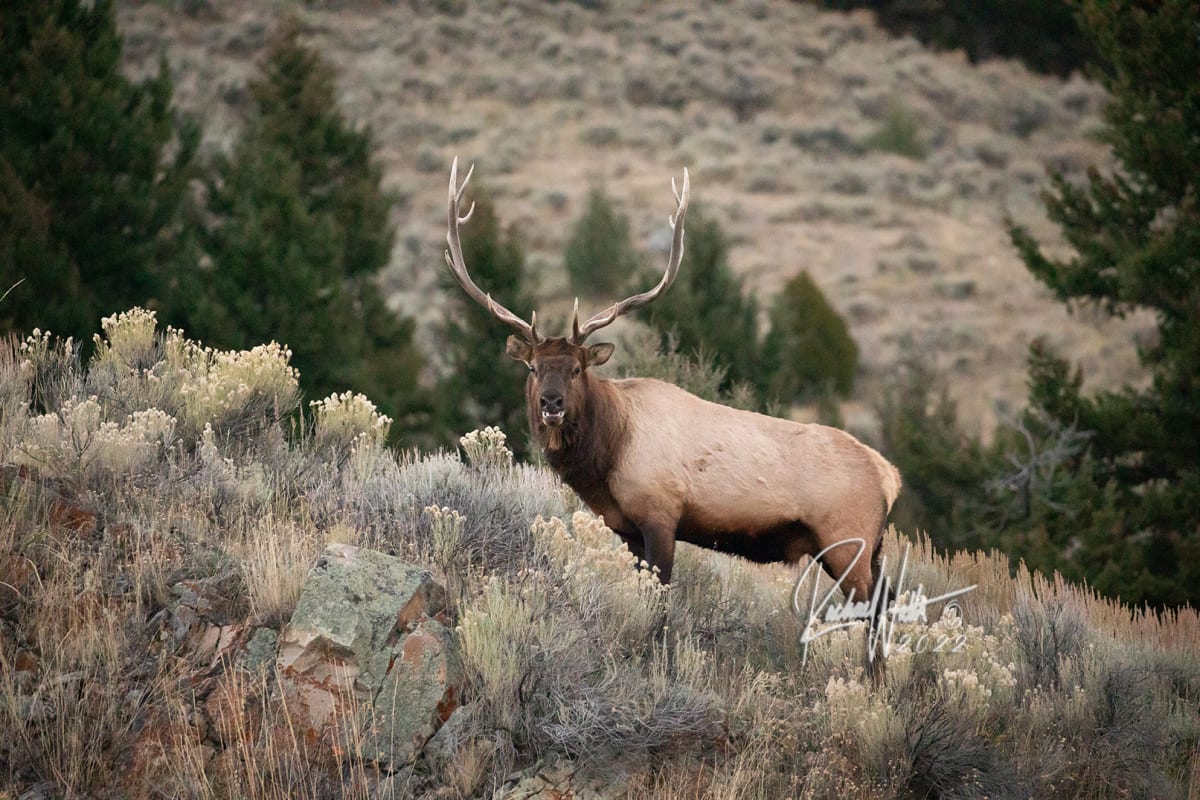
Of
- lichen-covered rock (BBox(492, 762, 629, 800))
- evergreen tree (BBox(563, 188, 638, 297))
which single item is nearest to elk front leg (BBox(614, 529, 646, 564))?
lichen-covered rock (BBox(492, 762, 629, 800))

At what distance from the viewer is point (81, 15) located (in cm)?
2358

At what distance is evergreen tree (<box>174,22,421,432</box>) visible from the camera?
77.1 feet

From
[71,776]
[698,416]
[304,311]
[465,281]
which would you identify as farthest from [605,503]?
[304,311]

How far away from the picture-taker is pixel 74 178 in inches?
869

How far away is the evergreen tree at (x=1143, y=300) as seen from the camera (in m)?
18.2

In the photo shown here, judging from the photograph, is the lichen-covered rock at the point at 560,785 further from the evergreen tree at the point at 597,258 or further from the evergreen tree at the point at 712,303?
the evergreen tree at the point at 597,258

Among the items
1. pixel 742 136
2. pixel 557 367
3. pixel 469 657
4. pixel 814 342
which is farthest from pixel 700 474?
→ pixel 742 136

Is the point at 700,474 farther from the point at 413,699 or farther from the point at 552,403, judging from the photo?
the point at 413,699

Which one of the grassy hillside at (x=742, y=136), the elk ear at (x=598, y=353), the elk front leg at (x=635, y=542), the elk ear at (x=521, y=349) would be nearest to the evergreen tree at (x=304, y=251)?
the grassy hillside at (x=742, y=136)

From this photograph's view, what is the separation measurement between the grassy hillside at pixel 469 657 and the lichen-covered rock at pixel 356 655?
133mm

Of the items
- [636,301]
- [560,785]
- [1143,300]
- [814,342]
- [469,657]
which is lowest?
[814,342]

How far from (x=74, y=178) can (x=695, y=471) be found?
53.9 feet

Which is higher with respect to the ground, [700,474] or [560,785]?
[700,474]

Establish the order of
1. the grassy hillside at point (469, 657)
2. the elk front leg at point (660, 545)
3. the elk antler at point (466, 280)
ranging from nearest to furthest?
the grassy hillside at point (469, 657)
the elk front leg at point (660, 545)
the elk antler at point (466, 280)
